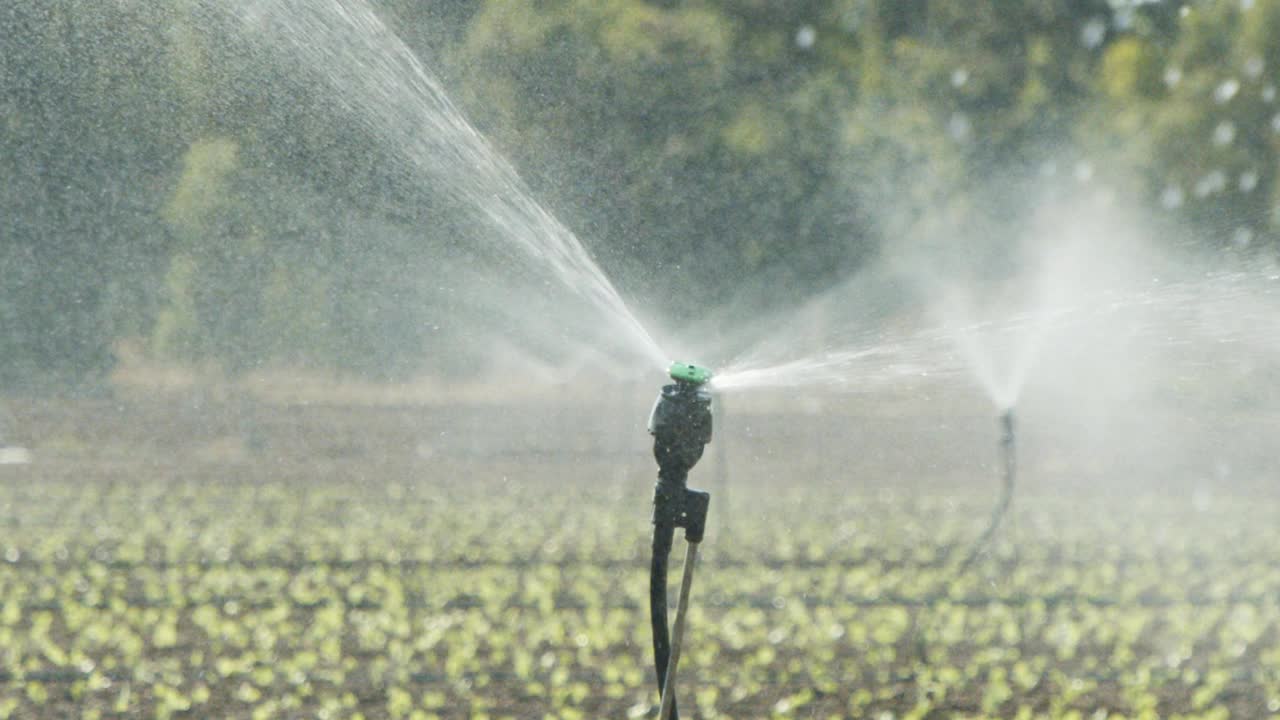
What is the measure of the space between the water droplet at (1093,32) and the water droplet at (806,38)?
137 inches

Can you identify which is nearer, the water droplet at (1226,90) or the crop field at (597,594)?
the crop field at (597,594)

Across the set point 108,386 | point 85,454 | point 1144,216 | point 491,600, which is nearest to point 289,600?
point 491,600

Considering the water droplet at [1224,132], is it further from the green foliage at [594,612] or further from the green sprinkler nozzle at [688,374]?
the green sprinkler nozzle at [688,374]

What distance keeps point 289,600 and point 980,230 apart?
13.0 m

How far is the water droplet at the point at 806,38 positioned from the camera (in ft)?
68.6

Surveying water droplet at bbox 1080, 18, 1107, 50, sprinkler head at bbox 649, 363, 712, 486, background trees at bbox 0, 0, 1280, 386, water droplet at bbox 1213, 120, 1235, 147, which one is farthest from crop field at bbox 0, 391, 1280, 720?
water droplet at bbox 1080, 18, 1107, 50

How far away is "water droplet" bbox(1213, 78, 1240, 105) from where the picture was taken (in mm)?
16094

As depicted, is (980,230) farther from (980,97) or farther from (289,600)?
(289,600)

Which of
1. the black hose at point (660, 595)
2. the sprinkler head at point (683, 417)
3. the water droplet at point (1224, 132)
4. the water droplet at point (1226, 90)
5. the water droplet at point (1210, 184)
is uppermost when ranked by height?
the water droplet at point (1226, 90)

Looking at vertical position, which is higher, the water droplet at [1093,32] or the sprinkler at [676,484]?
the water droplet at [1093,32]

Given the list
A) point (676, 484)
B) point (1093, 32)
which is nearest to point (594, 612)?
point (676, 484)

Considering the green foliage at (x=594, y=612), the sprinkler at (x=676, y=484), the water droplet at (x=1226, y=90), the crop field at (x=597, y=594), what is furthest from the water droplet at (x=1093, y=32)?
the sprinkler at (x=676, y=484)

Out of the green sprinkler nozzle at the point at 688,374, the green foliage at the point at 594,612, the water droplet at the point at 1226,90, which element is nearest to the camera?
the green sprinkler nozzle at the point at 688,374

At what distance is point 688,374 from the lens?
292 cm
